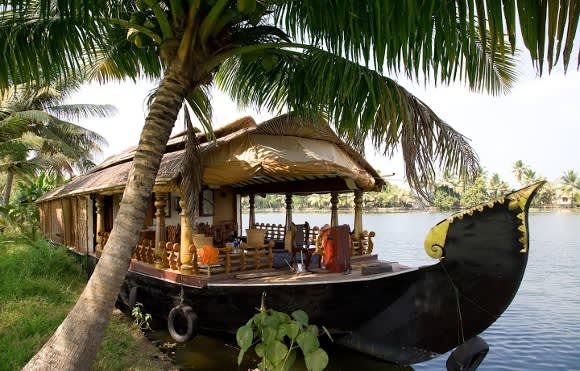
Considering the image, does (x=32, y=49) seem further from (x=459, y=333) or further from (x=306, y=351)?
(x=459, y=333)

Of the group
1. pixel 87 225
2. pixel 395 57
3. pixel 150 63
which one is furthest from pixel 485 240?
pixel 87 225

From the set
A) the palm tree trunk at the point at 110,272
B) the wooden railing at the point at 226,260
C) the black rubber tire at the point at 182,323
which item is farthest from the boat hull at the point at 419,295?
the palm tree trunk at the point at 110,272

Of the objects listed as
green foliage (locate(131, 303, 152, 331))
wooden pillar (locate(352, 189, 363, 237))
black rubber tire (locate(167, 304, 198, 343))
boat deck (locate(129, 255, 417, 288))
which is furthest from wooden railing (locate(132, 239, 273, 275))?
wooden pillar (locate(352, 189, 363, 237))

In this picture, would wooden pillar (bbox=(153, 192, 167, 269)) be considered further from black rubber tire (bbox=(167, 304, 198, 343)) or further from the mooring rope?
the mooring rope

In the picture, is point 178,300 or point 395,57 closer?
point 395,57

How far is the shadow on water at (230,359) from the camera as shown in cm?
716

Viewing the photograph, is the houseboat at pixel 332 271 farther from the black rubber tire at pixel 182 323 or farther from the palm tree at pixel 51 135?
the palm tree at pixel 51 135

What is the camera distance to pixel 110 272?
166 inches

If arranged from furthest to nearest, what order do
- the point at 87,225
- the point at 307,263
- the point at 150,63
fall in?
the point at 87,225 < the point at 307,263 < the point at 150,63

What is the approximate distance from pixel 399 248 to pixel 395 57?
23103 mm

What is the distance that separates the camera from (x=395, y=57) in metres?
4.29

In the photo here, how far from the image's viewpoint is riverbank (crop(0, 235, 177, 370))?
588 cm

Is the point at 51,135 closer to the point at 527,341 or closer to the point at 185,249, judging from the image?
the point at 185,249

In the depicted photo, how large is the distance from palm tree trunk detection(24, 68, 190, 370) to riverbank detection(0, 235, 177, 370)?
4.96 ft
